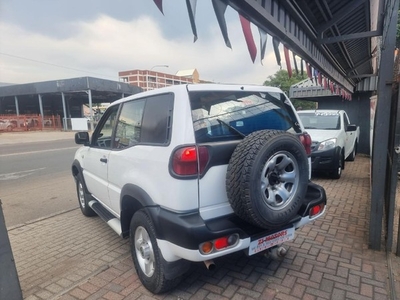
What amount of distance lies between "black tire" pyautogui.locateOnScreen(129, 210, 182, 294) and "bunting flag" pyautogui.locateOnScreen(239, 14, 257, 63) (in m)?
1.95

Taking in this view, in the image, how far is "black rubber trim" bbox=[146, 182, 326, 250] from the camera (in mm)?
2090

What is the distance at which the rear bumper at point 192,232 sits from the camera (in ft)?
6.88

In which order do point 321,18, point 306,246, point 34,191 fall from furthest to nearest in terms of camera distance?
point 34,191
point 321,18
point 306,246

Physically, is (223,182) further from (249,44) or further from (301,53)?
(301,53)

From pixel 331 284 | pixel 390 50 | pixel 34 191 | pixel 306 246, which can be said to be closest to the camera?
pixel 331 284

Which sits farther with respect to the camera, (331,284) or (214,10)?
(331,284)

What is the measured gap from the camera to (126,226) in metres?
2.97

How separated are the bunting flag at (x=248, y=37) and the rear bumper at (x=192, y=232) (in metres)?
1.68

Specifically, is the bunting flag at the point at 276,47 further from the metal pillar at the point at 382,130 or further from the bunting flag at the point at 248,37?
the metal pillar at the point at 382,130

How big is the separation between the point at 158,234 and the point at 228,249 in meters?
0.60

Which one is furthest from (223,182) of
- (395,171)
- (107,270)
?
(395,171)

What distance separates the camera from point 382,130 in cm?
321

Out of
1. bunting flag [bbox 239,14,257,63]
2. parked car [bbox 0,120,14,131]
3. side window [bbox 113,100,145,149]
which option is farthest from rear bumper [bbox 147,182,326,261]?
parked car [bbox 0,120,14,131]

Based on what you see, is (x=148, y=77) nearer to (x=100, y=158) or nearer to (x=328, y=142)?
(x=328, y=142)
